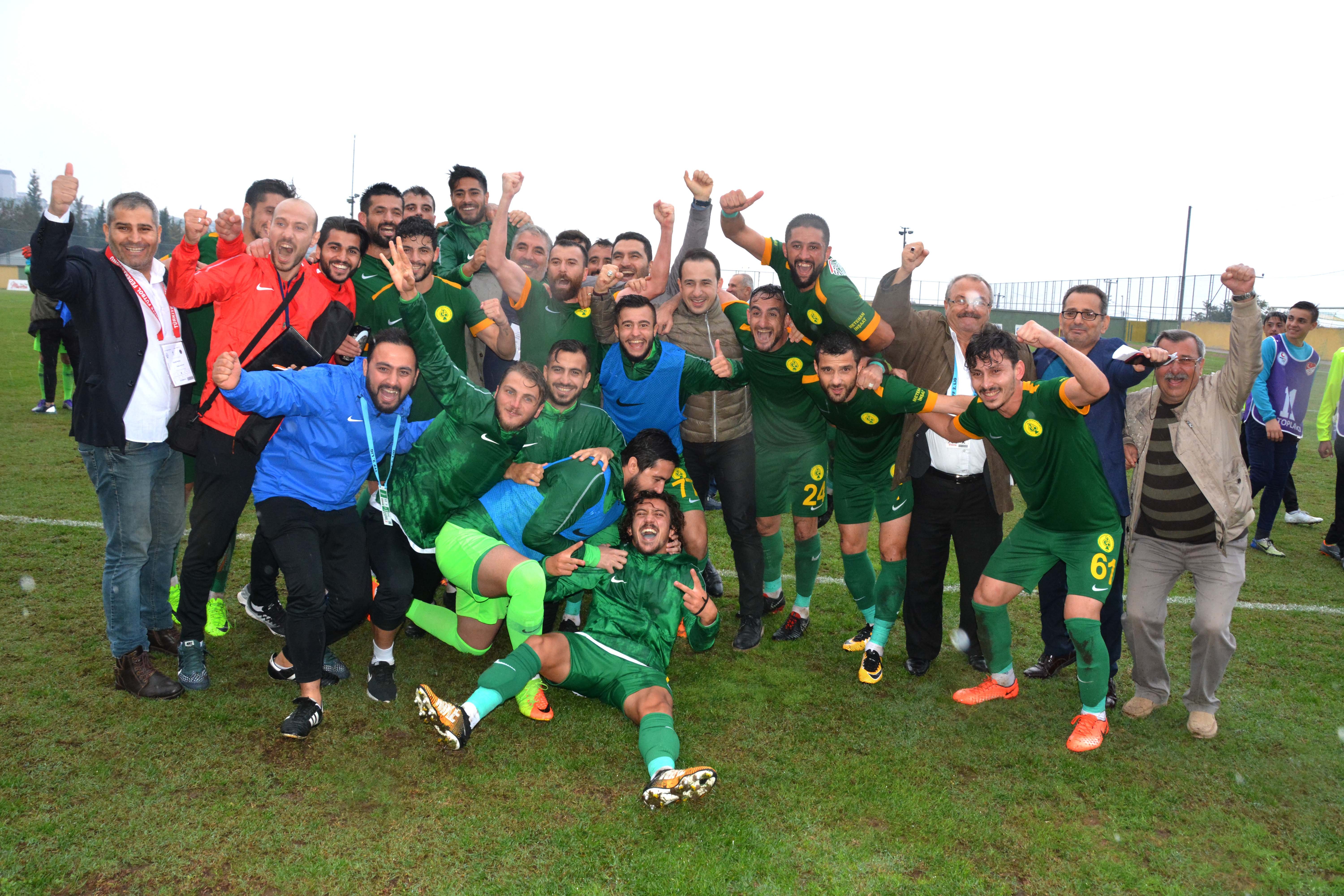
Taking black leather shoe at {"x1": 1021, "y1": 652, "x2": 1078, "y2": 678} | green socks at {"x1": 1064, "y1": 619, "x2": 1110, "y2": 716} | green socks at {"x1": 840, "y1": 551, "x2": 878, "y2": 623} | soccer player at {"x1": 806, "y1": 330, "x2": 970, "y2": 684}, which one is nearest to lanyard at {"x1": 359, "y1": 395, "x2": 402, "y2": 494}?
soccer player at {"x1": 806, "y1": 330, "x2": 970, "y2": 684}

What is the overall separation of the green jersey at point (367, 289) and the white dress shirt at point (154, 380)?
1.23 meters

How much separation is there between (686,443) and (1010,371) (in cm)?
227

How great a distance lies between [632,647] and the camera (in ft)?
15.2

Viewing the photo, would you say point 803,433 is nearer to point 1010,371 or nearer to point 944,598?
point 1010,371

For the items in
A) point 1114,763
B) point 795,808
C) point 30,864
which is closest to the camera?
point 30,864

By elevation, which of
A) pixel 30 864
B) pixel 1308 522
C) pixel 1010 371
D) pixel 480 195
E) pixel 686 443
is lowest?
pixel 30 864

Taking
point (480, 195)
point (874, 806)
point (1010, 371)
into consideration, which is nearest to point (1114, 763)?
point (874, 806)

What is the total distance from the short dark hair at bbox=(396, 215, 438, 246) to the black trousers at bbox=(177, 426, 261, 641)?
5.59 feet

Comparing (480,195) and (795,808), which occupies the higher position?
(480,195)

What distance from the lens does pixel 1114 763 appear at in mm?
4387

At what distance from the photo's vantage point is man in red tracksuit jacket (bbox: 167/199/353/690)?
4.51 m

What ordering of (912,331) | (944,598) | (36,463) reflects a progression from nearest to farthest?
1. (912,331)
2. (944,598)
3. (36,463)

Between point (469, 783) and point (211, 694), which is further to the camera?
point (211, 694)

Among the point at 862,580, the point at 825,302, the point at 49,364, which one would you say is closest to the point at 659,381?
the point at 825,302
